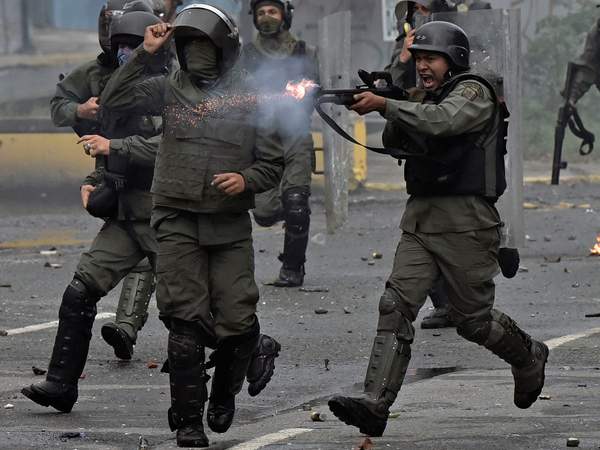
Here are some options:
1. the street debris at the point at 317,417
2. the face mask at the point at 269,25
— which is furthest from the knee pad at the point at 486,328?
the face mask at the point at 269,25

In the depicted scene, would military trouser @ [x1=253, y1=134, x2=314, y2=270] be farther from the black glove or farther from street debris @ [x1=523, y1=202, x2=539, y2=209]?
street debris @ [x1=523, y1=202, x2=539, y2=209]

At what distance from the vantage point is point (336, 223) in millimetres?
14586

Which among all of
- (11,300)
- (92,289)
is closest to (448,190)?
(92,289)

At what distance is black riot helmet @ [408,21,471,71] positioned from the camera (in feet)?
22.3

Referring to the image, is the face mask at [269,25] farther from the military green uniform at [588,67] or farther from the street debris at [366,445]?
the street debris at [366,445]

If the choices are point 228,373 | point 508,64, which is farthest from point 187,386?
point 508,64

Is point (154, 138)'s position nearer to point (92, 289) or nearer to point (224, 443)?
point (92, 289)

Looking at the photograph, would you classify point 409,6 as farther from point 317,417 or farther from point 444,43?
point 317,417

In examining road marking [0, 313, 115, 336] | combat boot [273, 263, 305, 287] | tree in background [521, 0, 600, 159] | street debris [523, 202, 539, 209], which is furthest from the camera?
tree in background [521, 0, 600, 159]

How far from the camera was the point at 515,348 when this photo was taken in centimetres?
698

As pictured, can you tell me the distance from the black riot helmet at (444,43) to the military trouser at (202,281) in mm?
1055

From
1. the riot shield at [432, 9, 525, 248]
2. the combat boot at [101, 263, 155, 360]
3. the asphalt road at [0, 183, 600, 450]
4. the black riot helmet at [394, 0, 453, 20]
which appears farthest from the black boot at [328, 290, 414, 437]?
the riot shield at [432, 9, 525, 248]

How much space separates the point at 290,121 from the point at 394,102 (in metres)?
0.60

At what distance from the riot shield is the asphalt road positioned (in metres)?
0.41
